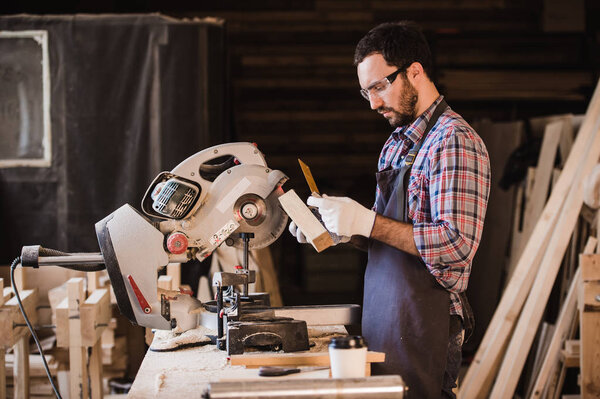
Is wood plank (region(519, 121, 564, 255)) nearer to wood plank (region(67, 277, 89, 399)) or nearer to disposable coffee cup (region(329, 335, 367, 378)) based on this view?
wood plank (region(67, 277, 89, 399))

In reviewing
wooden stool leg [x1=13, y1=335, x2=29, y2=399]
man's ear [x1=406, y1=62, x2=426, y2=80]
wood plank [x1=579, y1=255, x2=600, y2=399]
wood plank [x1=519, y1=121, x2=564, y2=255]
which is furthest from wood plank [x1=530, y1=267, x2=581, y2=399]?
wooden stool leg [x1=13, y1=335, x2=29, y2=399]

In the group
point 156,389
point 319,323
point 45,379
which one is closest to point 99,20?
point 45,379

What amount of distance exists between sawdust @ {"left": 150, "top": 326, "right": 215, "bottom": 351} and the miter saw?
4 centimetres

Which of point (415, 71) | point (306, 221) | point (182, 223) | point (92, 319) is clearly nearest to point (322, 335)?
point (306, 221)

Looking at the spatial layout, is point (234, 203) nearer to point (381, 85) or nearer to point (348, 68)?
point (381, 85)

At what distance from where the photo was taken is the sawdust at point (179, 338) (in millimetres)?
2153

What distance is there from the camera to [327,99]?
6547 mm

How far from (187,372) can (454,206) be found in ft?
2.88

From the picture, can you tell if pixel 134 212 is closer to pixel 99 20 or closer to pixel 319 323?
pixel 319 323

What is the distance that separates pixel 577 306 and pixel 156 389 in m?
2.41

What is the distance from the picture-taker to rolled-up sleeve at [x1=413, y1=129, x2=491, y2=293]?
1.97 metres

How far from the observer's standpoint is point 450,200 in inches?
77.8

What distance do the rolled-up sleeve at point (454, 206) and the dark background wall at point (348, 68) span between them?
4318mm

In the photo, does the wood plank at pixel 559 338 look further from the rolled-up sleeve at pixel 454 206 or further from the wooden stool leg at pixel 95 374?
the wooden stool leg at pixel 95 374
